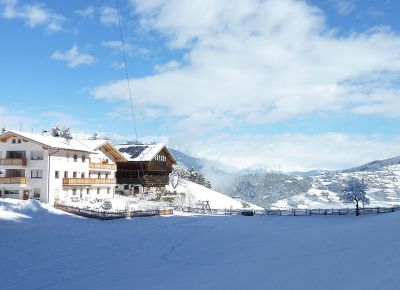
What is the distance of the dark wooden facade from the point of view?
80.6 meters

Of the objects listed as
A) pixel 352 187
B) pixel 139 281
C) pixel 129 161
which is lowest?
pixel 139 281

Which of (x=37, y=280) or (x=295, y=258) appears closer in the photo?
(x=37, y=280)

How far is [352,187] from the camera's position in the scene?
6244cm

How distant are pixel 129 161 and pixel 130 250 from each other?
166 ft

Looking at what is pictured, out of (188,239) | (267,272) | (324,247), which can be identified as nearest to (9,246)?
(188,239)

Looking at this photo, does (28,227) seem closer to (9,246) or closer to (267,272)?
(9,246)

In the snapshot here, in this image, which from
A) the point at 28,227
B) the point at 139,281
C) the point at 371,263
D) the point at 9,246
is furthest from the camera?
the point at 28,227

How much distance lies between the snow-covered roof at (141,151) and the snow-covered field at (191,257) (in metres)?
37.9

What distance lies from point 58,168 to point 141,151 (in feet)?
84.0

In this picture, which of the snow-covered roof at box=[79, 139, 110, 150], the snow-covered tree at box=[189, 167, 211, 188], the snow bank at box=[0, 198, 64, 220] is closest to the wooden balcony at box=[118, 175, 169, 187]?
the snow-covered roof at box=[79, 139, 110, 150]

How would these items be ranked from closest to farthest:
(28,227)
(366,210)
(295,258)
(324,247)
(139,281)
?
(139,281) → (295,258) → (324,247) → (28,227) → (366,210)

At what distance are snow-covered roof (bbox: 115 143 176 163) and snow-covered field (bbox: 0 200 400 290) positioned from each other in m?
Answer: 37.9

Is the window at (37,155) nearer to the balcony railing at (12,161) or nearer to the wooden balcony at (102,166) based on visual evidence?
the balcony railing at (12,161)

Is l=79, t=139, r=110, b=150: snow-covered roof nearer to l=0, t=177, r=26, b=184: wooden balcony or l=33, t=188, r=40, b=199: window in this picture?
l=33, t=188, r=40, b=199: window
